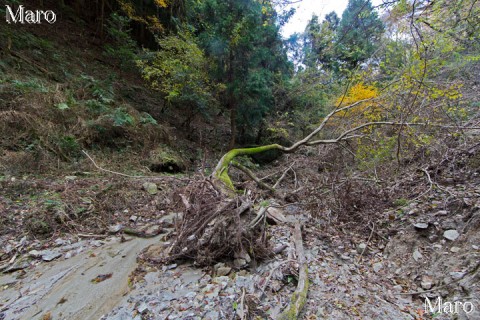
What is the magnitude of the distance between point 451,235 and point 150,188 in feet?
16.7

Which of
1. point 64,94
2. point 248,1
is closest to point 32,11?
point 64,94

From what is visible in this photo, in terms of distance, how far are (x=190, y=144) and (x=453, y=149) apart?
830 centimetres

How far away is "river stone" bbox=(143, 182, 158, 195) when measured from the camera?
4854mm

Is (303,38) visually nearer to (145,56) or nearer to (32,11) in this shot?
(145,56)

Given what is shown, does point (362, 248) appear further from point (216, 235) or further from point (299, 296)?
point (216, 235)

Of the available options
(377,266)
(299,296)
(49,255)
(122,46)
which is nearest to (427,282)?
(377,266)

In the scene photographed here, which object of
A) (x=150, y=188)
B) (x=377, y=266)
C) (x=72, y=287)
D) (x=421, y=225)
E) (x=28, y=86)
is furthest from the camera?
(x=28, y=86)

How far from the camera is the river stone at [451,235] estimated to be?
2355mm

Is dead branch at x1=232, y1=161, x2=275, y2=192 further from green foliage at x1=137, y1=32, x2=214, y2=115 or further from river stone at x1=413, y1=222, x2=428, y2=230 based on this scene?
green foliage at x1=137, y1=32, x2=214, y2=115

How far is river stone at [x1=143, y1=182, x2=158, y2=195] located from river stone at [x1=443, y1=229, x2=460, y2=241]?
493 cm

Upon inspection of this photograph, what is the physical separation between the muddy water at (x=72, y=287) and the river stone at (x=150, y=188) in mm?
1874

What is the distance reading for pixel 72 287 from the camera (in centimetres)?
234

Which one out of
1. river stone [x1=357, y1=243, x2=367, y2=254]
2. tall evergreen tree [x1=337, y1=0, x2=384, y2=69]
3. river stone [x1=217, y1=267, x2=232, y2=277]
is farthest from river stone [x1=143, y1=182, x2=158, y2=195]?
tall evergreen tree [x1=337, y1=0, x2=384, y2=69]

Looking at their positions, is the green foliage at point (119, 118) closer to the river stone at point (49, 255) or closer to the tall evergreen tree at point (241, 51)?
the tall evergreen tree at point (241, 51)
